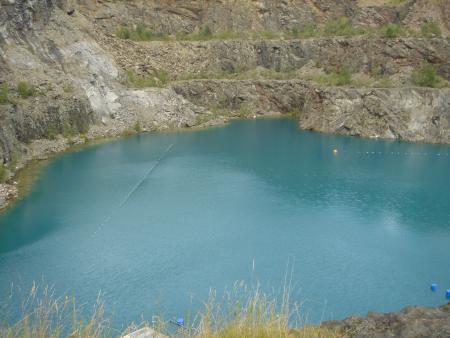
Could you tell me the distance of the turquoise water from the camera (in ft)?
60.8

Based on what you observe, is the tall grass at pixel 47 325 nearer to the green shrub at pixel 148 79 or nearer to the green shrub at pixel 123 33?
the green shrub at pixel 148 79

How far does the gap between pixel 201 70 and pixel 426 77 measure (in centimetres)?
2533

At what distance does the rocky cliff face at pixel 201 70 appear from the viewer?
40.7 meters

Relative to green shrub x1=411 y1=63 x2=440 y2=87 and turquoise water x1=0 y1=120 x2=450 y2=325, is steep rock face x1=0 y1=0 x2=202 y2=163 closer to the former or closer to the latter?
turquoise water x1=0 y1=120 x2=450 y2=325

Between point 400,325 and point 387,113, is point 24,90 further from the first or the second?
point 400,325

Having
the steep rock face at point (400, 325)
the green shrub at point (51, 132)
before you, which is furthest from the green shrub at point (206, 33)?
the steep rock face at point (400, 325)

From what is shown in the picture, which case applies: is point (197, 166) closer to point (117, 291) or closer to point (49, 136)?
point (49, 136)

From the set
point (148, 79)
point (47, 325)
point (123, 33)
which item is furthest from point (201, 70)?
point (47, 325)

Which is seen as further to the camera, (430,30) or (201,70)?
(201,70)

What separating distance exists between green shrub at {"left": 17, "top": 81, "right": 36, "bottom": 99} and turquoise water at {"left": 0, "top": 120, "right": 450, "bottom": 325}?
5962 millimetres

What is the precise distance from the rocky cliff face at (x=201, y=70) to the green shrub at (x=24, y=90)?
75 millimetres

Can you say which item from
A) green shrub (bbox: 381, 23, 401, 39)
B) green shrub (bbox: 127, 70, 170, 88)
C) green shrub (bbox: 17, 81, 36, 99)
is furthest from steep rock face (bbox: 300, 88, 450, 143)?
green shrub (bbox: 17, 81, 36, 99)

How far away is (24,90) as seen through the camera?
125 ft

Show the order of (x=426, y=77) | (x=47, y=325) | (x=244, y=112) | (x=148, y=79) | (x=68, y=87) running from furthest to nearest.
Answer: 1. (x=244, y=112)
2. (x=148, y=79)
3. (x=426, y=77)
4. (x=68, y=87)
5. (x=47, y=325)
